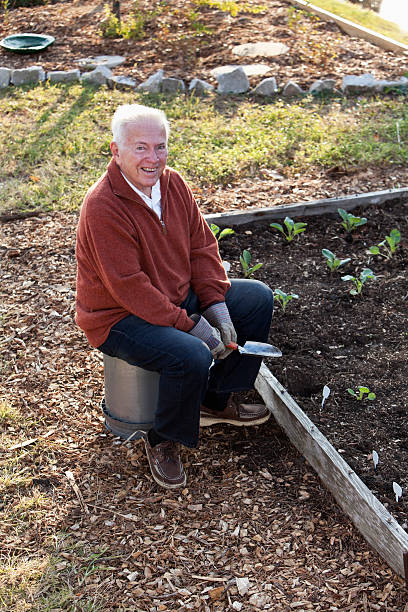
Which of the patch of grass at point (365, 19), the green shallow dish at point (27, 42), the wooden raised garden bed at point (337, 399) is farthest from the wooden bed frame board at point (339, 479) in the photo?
the patch of grass at point (365, 19)

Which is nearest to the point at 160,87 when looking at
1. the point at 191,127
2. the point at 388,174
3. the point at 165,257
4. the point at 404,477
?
the point at 191,127

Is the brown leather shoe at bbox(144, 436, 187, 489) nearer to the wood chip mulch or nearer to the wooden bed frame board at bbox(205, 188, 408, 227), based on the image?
the wood chip mulch

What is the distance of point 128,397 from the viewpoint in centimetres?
328

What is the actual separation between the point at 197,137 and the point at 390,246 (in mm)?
2684

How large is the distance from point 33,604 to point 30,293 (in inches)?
92.6

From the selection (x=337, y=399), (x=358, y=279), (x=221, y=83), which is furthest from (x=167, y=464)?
(x=221, y=83)

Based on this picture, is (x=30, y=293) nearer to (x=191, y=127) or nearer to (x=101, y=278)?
(x=101, y=278)

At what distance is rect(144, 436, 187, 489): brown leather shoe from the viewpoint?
3.13 meters

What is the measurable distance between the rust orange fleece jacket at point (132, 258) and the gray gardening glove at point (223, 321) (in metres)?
0.04

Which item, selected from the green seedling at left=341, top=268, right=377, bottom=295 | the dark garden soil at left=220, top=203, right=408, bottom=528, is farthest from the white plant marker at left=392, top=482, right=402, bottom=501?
→ the green seedling at left=341, top=268, right=377, bottom=295

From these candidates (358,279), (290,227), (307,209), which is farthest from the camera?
(307,209)

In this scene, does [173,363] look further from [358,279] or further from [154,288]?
[358,279]

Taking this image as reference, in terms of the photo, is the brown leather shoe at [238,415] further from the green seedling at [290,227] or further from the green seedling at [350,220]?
the green seedling at [350,220]

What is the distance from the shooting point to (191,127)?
6730mm
